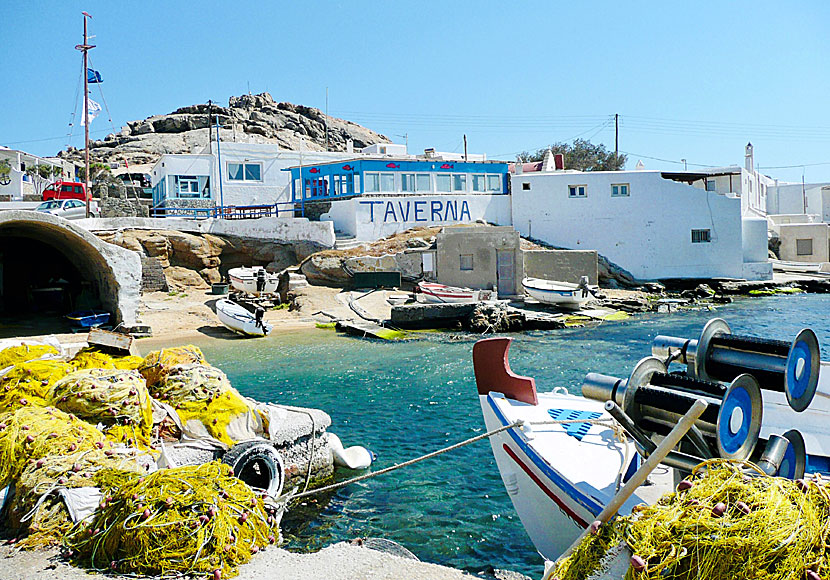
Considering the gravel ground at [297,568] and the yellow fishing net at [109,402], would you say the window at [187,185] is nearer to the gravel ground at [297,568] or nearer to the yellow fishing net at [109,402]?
the yellow fishing net at [109,402]

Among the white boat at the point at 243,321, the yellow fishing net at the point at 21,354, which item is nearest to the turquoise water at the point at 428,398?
the white boat at the point at 243,321

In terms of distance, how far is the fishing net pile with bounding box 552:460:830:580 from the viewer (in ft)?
10.1

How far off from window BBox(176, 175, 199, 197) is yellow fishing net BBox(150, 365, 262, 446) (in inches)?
1429

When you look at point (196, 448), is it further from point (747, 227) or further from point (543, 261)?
point (747, 227)

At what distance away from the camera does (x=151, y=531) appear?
457 centimetres

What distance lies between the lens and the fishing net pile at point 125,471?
460cm

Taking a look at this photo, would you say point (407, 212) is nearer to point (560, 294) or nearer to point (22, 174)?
point (560, 294)

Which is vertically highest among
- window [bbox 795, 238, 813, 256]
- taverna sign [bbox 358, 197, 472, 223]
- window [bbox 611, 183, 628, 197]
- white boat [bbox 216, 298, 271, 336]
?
window [bbox 611, 183, 628, 197]

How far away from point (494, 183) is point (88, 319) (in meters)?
30.4

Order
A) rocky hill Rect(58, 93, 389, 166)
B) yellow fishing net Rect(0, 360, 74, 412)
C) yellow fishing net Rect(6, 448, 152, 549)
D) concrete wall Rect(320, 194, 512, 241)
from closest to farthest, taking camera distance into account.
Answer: yellow fishing net Rect(6, 448, 152, 549)
yellow fishing net Rect(0, 360, 74, 412)
concrete wall Rect(320, 194, 512, 241)
rocky hill Rect(58, 93, 389, 166)

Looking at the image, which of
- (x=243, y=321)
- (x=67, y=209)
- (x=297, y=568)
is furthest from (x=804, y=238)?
(x=297, y=568)

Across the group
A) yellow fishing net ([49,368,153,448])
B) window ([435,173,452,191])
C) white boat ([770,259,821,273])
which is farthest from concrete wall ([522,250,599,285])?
yellow fishing net ([49,368,153,448])

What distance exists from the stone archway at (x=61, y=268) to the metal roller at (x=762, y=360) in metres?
19.1

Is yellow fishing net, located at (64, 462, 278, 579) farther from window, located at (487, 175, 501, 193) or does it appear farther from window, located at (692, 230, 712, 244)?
window, located at (487, 175, 501, 193)
